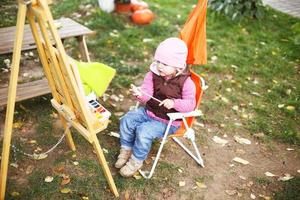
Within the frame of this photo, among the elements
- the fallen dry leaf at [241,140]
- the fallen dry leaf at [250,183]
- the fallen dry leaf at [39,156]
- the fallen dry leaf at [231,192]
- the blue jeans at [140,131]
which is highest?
the blue jeans at [140,131]

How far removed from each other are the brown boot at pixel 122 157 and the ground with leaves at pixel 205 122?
11 cm

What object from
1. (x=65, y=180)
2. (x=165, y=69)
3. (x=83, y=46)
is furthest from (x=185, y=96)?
(x=83, y=46)

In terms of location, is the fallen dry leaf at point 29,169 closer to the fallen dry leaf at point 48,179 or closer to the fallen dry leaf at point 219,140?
the fallen dry leaf at point 48,179

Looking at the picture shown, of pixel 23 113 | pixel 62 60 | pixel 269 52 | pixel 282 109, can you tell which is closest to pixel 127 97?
pixel 23 113

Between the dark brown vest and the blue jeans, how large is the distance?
0.12 meters

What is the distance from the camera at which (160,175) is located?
3.67m

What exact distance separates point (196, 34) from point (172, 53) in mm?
418

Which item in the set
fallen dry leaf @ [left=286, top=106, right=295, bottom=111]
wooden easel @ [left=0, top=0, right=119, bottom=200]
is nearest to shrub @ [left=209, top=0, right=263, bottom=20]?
fallen dry leaf @ [left=286, top=106, right=295, bottom=111]

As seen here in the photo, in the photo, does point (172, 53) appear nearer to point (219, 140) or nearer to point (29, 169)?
point (219, 140)

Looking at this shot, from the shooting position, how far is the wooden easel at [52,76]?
2320 millimetres

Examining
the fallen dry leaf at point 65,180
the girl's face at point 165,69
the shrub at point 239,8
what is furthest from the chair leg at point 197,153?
the shrub at point 239,8

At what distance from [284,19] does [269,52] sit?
1767 millimetres

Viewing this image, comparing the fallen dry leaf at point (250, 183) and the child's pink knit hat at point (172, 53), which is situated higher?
the child's pink knit hat at point (172, 53)

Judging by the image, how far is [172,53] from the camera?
3.29 metres
